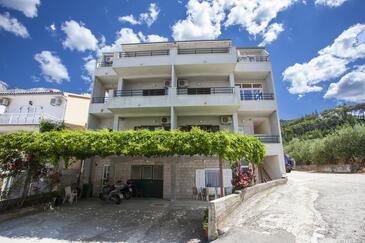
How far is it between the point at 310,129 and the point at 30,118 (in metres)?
87.3

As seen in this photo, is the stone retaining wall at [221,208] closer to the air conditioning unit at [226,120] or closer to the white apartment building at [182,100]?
the white apartment building at [182,100]

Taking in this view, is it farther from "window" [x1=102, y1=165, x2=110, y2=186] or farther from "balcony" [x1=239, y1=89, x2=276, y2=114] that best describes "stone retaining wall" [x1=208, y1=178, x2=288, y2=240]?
"window" [x1=102, y1=165, x2=110, y2=186]

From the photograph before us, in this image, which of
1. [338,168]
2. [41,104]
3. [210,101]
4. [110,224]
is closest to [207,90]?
[210,101]

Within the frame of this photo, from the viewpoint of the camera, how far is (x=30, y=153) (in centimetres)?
955

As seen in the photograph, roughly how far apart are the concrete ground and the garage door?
7136 millimetres

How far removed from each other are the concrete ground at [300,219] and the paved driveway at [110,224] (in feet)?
5.75

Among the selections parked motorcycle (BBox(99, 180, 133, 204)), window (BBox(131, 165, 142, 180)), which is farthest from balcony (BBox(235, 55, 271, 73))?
parked motorcycle (BBox(99, 180, 133, 204))

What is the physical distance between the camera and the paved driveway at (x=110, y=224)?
6820mm

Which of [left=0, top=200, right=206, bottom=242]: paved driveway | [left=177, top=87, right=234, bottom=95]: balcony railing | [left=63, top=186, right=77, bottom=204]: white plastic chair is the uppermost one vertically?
[left=177, top=87, right=234, bottom=95]: balcony railing

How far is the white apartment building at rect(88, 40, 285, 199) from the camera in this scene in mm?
14461

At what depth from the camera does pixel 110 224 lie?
8.24m

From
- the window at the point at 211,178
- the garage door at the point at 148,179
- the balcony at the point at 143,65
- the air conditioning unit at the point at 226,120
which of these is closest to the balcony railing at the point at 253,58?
the air conditioning unit at the point at 226,120

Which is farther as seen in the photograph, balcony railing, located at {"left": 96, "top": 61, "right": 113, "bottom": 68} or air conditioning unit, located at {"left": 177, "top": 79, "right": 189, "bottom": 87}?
balcony railing, located at {"left": 96, "top": 61, "right": 113, "bottom": 68}

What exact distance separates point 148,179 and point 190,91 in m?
8.14
